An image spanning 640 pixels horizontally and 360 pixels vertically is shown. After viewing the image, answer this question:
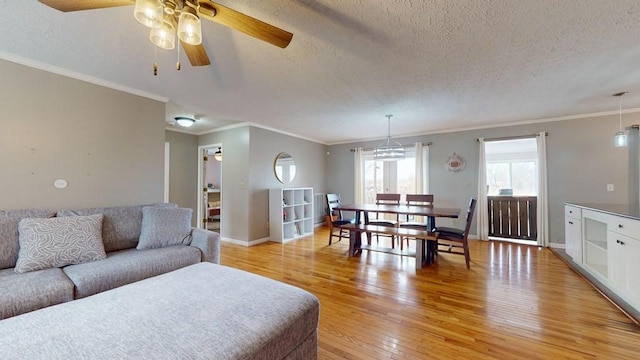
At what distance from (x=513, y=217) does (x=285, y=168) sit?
4666 millimetres

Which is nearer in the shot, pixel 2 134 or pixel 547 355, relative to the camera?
pixel 547 355

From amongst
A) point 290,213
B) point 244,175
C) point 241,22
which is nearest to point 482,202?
→ point 290,213

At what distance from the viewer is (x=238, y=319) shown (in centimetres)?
108

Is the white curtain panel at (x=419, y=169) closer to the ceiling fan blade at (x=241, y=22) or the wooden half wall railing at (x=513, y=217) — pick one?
the wooden half wall railing at (x=513, y=217)

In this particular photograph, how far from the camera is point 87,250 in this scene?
2.02 metres

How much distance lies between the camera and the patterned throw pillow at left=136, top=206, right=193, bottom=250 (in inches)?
95.3

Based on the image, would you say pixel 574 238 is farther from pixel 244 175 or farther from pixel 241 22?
pixel 244 175

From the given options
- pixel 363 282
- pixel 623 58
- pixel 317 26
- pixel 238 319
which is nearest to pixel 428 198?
pixel 363 282

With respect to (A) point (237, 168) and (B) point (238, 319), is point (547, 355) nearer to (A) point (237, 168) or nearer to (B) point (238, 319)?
(B) point (238, 319)

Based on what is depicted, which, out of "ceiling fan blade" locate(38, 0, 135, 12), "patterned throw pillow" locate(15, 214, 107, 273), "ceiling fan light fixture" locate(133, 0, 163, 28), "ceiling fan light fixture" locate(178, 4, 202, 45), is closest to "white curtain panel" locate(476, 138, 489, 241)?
"ceiling fan light fixture" locate(178, 4, 202, 45)

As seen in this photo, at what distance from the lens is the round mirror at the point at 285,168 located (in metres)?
5.21

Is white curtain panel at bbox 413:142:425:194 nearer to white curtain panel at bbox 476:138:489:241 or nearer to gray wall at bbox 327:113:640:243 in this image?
gray wall at bbox 327:113:640:243

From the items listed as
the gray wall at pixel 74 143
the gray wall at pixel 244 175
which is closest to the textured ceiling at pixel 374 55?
the gray wall at pixel 74 143

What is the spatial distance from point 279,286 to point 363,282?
1.65 m
